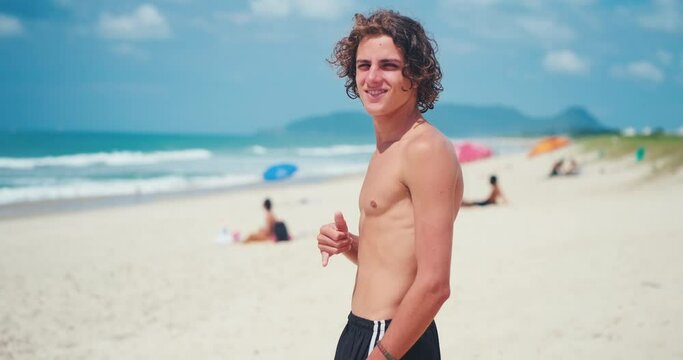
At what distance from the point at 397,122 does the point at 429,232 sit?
0.45 meters

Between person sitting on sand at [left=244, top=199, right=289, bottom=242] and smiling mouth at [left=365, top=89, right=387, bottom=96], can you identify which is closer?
smiling mouth at [left=365, top=89, right=387, bottom=96]

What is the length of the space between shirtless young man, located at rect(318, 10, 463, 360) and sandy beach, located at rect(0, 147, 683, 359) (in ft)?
11.0

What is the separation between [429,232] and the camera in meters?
1.83

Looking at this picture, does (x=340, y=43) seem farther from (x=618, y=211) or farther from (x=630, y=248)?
(x=618, y=211)

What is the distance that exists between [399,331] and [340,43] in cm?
110

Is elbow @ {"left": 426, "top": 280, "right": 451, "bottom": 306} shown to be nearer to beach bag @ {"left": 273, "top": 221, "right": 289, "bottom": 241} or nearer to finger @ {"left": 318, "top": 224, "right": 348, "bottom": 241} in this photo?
finger @ {"left": 318, "top": 224, "right": 348, "bottom": 241}

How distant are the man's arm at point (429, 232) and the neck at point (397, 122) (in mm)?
211

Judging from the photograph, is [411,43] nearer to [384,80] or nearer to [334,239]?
[384,80]

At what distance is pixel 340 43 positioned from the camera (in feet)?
7.84

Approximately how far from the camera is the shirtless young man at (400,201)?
184 cm

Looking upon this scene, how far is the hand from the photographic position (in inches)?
90.7

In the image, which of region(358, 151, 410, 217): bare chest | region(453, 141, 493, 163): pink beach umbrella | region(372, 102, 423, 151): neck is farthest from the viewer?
region(453, 141, 493, 163): pink beach umbrella

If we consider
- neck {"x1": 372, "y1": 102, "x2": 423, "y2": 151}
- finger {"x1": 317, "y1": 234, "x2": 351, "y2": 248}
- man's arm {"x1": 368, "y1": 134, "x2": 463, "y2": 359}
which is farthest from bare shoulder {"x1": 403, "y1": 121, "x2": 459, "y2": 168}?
finger {"x1": 317, "y1": 234, "x2": 351, "y2": 248}

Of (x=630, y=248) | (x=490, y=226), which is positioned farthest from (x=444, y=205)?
(x=490, y=226)
